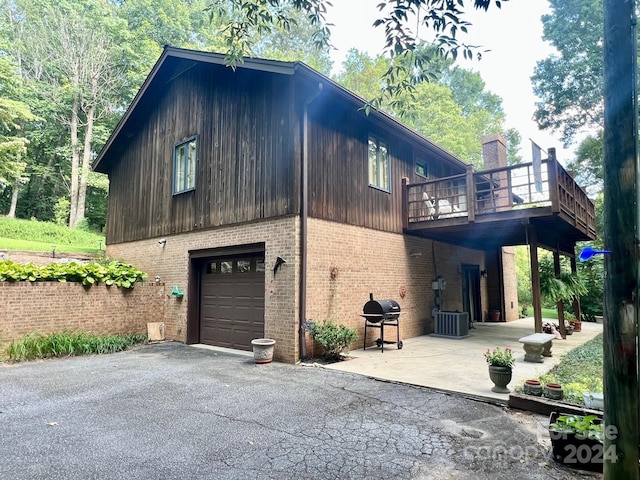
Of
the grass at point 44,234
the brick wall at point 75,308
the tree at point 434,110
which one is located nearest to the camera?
the brick wall at point 75,308

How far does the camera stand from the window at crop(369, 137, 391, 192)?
10.1 meters

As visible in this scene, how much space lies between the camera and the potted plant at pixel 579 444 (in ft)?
10.5

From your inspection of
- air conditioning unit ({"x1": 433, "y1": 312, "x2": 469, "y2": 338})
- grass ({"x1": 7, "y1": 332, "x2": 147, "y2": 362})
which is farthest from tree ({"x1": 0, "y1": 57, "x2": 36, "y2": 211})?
air conditioning unit ({"x1": 433, "y1": 312, "x2": 469, "y2": 338})

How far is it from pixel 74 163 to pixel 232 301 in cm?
1925

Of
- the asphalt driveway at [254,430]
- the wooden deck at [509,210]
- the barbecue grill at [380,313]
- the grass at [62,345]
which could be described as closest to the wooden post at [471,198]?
the wooden deck at [509,210]

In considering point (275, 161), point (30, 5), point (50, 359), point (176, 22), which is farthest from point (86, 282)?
point (176, 22)

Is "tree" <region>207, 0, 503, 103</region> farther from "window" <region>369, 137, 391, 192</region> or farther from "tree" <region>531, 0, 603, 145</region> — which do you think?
"tree" <region>531, 0, 603, 145</region>

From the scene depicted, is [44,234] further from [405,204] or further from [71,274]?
[405,204]

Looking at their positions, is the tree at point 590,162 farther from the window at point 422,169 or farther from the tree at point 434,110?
the window at point 422,169

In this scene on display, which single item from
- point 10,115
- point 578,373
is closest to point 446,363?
point 578,373

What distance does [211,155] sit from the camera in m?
9.69

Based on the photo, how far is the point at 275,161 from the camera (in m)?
8.24

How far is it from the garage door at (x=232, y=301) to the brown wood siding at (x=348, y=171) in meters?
2.10

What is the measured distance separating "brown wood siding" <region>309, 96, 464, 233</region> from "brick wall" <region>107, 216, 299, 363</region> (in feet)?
3.20
